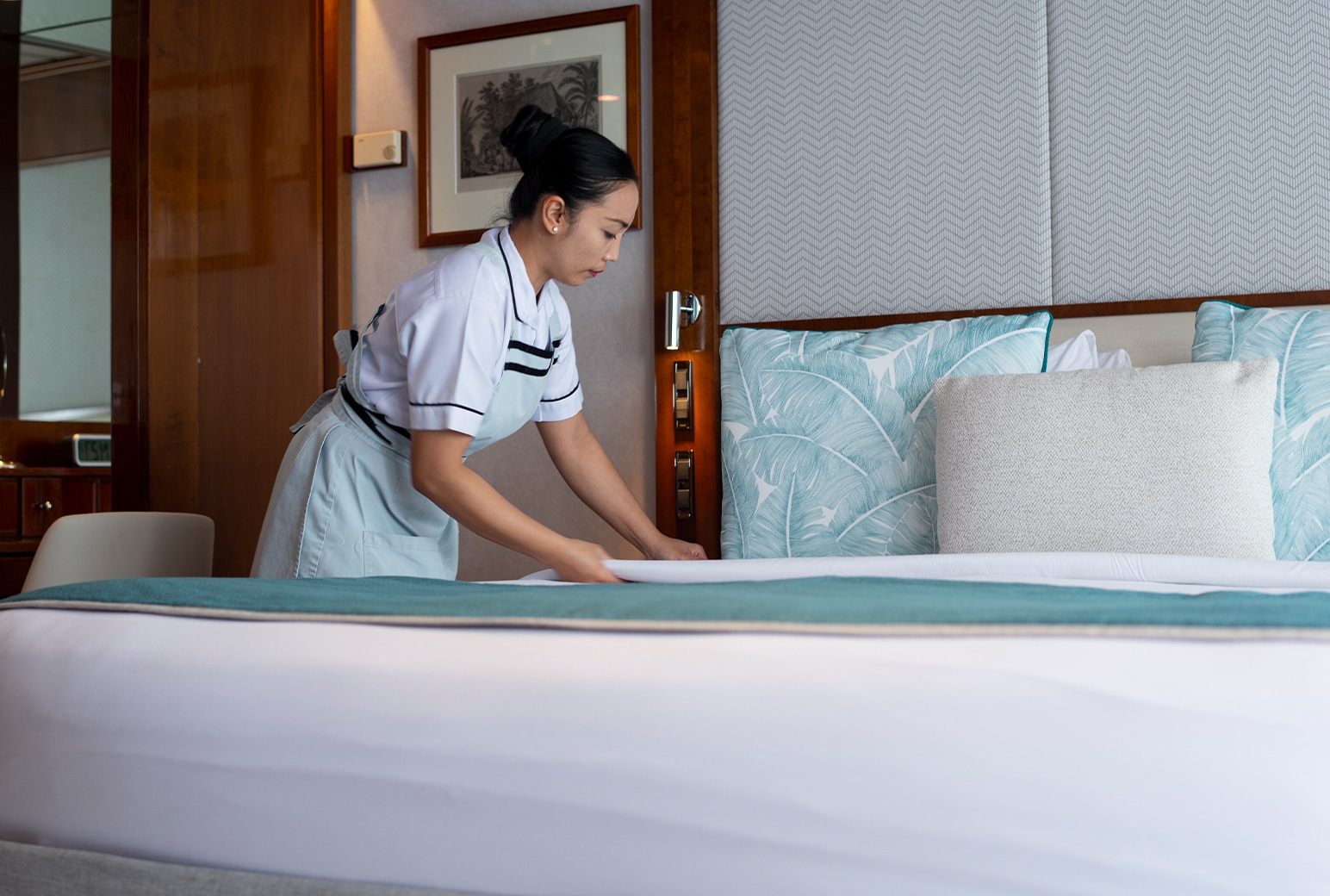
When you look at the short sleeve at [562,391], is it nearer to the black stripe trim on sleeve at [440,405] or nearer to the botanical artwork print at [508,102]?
the black stripe trim on sleeve at [440,405]

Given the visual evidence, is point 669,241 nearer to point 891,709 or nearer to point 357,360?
point 357,360

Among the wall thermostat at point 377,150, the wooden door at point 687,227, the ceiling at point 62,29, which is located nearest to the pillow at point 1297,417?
the wooden door at point 687,227

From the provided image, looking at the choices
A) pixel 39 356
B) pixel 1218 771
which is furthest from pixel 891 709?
pixel 39 356

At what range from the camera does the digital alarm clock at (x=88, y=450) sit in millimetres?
3385

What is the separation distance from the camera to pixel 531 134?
1982 millimetres

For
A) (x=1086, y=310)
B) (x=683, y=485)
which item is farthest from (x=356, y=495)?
(x=1086, y=310)

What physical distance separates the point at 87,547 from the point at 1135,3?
272cm

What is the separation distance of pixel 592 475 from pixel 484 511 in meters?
0.66

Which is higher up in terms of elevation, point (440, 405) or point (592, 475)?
point (440, 405)

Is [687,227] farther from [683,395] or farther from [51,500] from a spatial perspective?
[51,500]

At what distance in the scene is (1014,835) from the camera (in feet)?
2.60

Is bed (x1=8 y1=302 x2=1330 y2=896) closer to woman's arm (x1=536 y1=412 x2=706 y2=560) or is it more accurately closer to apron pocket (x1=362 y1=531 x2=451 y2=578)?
apron pocket (x1=362 y1=531 x2=451 y2=578)

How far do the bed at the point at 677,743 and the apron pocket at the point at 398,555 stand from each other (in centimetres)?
76

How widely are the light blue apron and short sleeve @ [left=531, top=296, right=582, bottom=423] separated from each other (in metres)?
0.17
